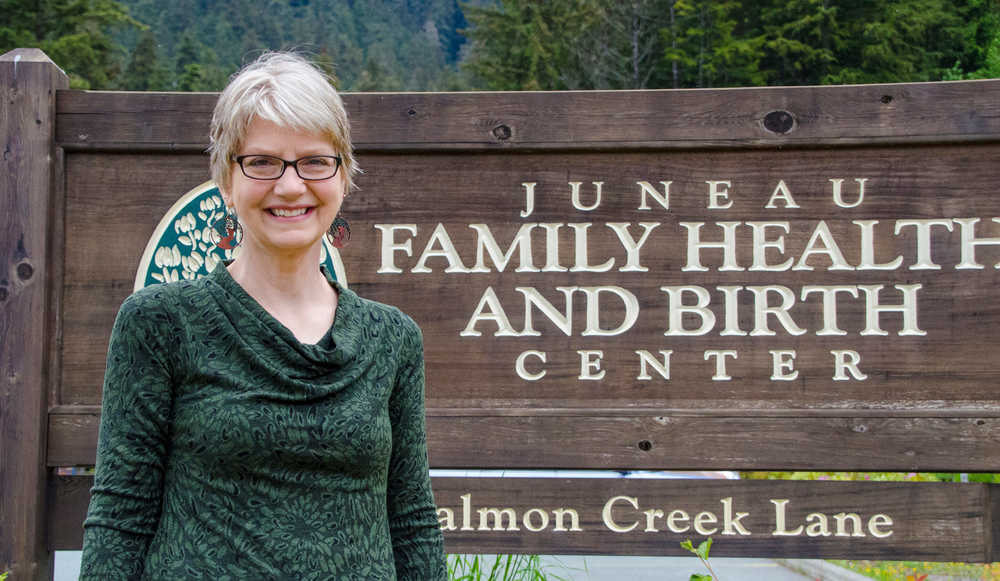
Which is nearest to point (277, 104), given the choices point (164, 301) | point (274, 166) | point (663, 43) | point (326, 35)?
point (274, 166)

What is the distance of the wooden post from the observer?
10.4 ft

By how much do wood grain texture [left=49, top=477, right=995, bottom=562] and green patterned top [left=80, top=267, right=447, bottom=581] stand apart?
1.56 meters

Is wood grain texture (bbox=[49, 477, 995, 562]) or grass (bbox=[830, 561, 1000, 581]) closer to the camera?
wood grain texture (bbox=[49, 477, 995, 562])

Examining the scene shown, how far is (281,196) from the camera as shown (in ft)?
5.60

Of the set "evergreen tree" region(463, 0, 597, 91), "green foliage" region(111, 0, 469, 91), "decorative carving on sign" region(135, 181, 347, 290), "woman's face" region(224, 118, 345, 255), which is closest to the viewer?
"woman's face" region(224, 118, 345, 255)

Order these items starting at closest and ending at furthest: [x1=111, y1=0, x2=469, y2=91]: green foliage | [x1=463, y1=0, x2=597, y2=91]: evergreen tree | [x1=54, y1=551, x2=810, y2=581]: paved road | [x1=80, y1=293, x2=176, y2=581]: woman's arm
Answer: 1. [x1=80, y1=293, x2=176, y2=581]: woman's arm
2. [x1=54, y1=551, x2=810, y2=581]: paved road
3. [x1=463, y1=0, x2=597, y2=91]: evergreen tree
4. [x1=111, y1=0, x2=469, y2=91]: green foliage

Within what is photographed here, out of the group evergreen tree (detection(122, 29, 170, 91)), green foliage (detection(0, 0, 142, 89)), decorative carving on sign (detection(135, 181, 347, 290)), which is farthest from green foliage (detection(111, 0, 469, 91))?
decorative carving on sign (detection(135, 181, 347, 290))

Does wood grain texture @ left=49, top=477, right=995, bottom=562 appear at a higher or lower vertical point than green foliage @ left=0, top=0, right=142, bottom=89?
lower

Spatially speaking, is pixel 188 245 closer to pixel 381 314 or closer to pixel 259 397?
pixel 381 314

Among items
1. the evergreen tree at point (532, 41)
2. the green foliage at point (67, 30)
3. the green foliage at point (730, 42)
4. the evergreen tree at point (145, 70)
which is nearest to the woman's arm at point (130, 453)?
the green foliage at point (730, 42)

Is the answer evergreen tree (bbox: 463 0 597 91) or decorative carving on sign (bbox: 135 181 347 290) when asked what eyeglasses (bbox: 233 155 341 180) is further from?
evergreen tree (bbox: 463 0 597 91)

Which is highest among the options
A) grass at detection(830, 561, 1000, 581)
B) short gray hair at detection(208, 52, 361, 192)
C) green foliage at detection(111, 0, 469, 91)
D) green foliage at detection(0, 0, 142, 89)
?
green foliage at detection(111, 0, 469, 91)

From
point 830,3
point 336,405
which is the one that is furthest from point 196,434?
point 830,3

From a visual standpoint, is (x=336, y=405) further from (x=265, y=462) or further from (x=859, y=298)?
(x=859, y=298)
